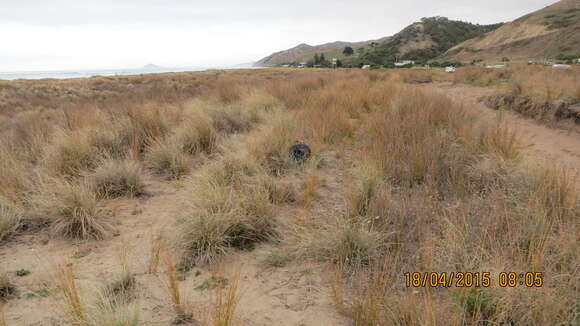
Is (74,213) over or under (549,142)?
over

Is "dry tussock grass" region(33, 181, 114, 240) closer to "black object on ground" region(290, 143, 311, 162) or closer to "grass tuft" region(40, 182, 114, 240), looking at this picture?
"grass tuft" region(40, 182, 114, 240)

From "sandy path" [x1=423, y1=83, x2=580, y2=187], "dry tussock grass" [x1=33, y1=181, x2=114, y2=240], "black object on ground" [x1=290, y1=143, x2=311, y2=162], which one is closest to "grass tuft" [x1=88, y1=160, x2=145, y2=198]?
"dry tussock grass" [x1=33, y1=181, x2=114, y2=240]

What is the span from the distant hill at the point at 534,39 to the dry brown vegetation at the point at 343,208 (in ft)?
198

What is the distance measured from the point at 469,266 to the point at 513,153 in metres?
3.07

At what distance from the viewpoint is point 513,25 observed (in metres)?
66.6

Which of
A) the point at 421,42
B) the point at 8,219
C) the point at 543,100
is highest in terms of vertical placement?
the point at 421,42

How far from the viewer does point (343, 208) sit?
127 inches

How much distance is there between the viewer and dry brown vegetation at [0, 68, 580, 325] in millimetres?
1800

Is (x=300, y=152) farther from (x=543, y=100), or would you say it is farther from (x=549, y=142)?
(x=543, y=100)

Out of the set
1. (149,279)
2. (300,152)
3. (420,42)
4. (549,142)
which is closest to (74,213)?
(149,279)

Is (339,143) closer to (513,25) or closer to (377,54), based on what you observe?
(513,25)

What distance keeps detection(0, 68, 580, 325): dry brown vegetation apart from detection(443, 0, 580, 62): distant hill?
60.5m

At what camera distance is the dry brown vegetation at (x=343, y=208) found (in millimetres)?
1800

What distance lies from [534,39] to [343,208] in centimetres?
7293
